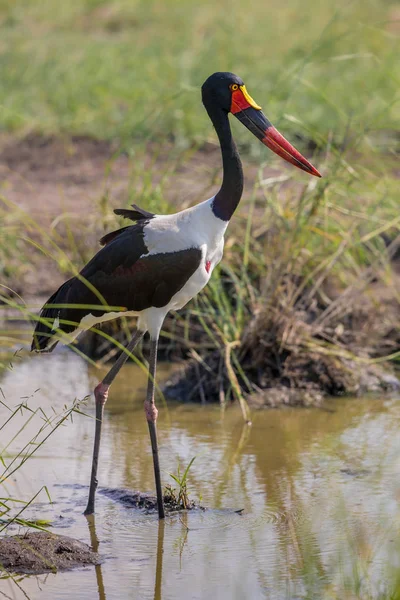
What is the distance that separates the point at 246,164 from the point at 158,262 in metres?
3.96

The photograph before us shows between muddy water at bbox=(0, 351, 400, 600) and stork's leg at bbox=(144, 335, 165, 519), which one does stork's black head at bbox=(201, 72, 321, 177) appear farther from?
muddy water at bbox=(0, 351, 400, 600)

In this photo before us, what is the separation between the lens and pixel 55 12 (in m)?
14.1

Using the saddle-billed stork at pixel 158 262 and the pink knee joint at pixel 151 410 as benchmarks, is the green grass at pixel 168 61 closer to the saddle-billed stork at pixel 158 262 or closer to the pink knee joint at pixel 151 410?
the saddle-billed stork at pixel 158 262

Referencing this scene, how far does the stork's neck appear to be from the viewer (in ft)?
16.8

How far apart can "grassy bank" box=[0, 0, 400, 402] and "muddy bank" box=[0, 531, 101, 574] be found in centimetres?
90

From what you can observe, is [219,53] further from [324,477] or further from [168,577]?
[168,577]

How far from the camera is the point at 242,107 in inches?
209

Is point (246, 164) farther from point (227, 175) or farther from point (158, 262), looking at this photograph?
point (158, 262)

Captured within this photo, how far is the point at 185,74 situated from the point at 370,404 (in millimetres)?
5475

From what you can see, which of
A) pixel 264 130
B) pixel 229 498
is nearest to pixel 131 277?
pixel 264 130

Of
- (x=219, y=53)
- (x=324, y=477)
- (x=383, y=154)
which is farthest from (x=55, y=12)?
(x=324, y=477)

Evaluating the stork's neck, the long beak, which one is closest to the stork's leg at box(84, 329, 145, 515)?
the stork's neck

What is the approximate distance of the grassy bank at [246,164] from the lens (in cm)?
663

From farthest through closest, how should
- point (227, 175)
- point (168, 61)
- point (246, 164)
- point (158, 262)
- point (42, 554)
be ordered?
1. point (168, 61)
2. point (246, 164)
3. point (227, 175)
4. point (158, 262)
5. point (42, 554)
